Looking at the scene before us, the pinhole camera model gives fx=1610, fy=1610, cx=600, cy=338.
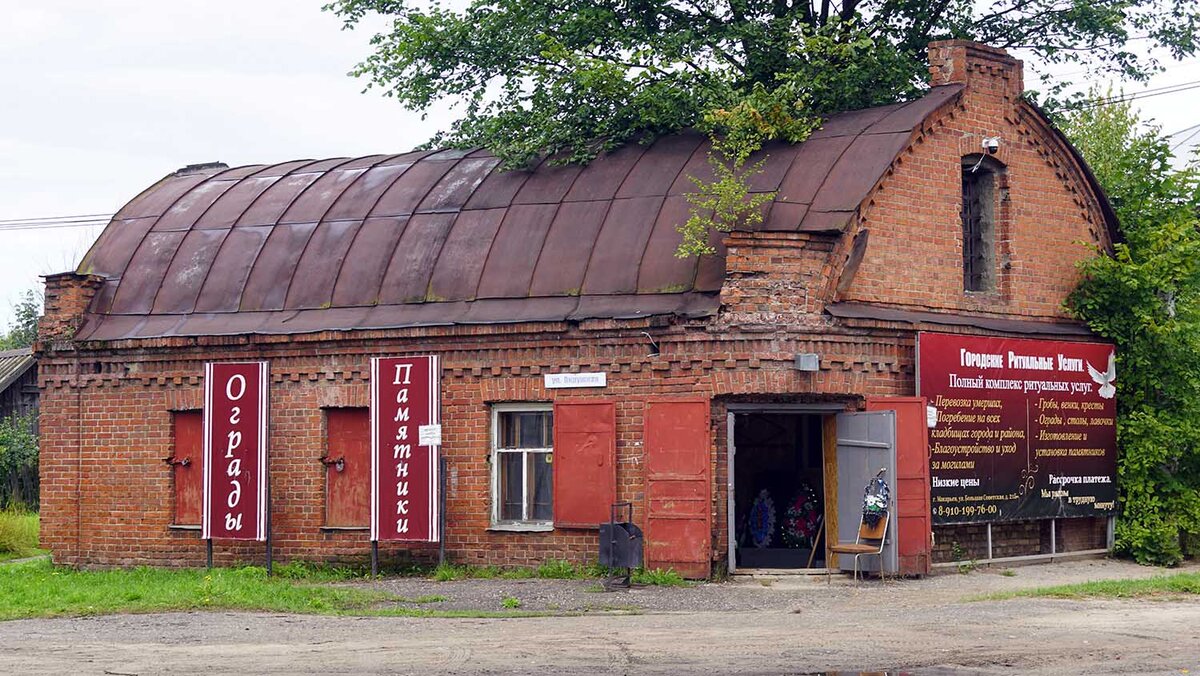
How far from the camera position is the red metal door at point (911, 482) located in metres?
Result: 19.7

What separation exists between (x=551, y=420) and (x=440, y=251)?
313 cm

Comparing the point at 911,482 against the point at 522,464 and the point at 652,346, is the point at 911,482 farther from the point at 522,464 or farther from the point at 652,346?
the point at 522,464

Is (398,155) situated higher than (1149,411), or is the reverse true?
(398,155)

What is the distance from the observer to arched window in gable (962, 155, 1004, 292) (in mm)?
22469

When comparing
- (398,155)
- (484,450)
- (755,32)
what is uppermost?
(755,32)

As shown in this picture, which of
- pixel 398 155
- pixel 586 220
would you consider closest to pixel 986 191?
pixel 586 220

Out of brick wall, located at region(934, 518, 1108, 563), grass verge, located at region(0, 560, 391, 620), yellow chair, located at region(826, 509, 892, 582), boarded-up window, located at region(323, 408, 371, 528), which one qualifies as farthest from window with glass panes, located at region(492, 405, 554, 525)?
brick wall, located at region(934, 518, 1108, 563)

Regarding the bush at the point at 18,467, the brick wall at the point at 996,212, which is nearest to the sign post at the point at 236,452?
the brick wall at the point at 996,212

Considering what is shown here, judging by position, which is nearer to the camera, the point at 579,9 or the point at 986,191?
the point at 986,191

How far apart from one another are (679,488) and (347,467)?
5.18 meters

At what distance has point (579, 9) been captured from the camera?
24797 millimetres

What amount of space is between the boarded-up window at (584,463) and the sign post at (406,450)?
167cm

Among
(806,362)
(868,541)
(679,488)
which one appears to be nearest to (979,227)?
(806,362)

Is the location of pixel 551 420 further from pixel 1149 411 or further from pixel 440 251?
pixel 1149 411
